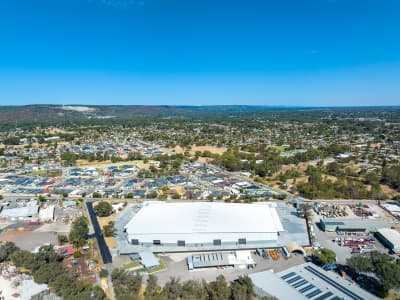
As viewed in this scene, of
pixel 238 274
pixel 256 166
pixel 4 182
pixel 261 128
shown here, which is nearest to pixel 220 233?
pixel 238 274

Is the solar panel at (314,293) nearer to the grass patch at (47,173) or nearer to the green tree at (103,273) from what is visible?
the green tree at (103,273)

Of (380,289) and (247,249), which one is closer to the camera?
(380,289)

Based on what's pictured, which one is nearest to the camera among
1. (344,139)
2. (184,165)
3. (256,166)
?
(256,166)

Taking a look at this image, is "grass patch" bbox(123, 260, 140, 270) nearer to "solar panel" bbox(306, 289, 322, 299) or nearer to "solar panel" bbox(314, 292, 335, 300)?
"solar panel" bbox(306, 289, 322, 299)

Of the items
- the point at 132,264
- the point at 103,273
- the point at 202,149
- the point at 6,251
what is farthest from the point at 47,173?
the point at 103,273

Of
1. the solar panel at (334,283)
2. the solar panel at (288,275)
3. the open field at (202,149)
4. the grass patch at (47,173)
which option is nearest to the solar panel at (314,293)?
the solar panel at (334,283)

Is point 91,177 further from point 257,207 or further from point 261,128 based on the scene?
point 261,128

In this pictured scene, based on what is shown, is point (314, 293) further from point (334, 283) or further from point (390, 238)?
point (390, 238)

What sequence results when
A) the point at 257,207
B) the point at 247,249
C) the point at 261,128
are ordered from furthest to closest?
the point at 261,128 < the point at 257,207 < the point at 247,249
